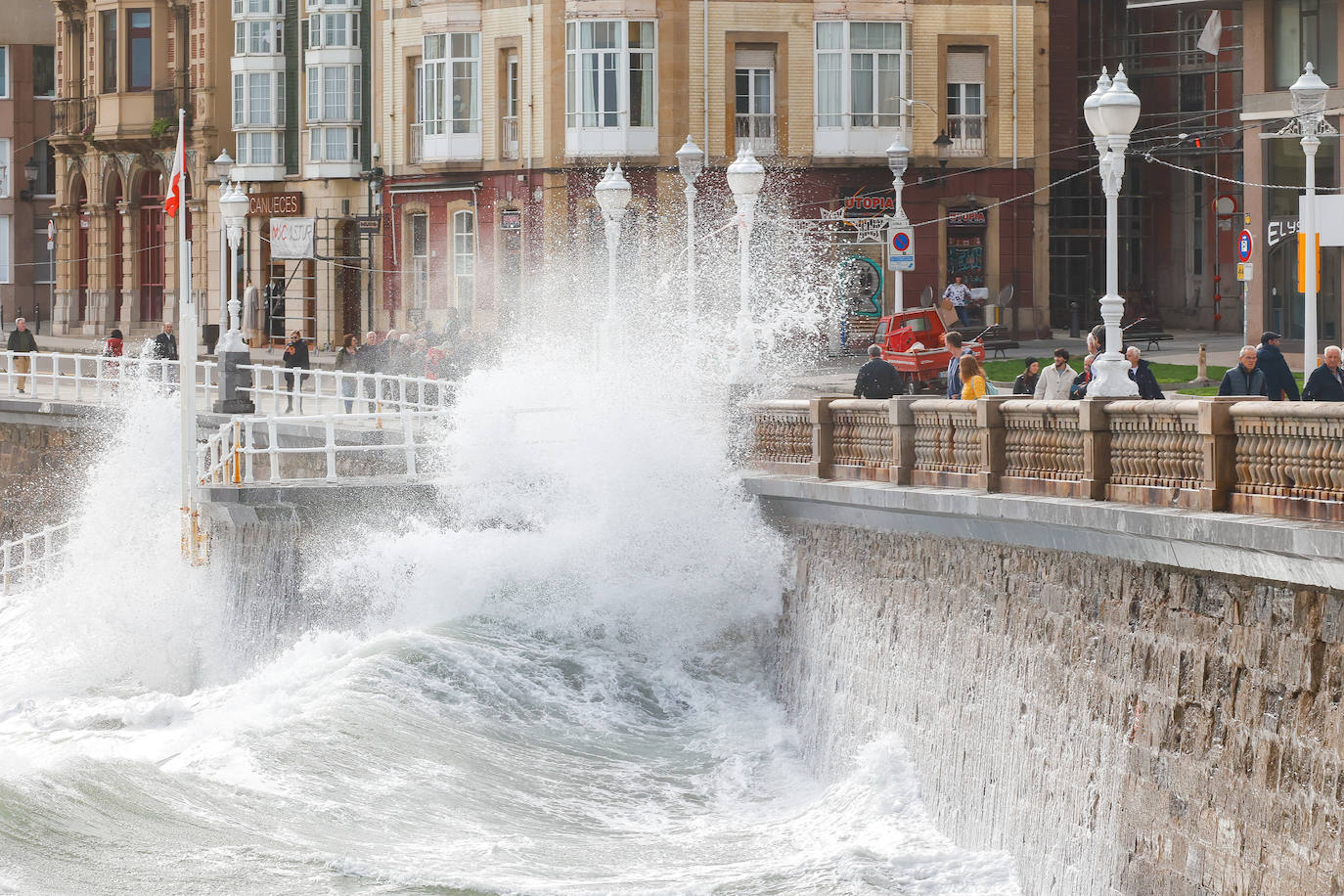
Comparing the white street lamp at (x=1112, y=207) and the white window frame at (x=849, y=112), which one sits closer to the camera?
the white street lamp at (x=1112, y=207)

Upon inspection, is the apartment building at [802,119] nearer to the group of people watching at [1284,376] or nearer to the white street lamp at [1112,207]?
the group of people watching at [1284,376]

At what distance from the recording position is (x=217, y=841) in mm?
16141

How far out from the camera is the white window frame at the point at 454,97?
47750 millimetres

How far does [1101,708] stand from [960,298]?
31.2 m

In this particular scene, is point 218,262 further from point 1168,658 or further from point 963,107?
point 1168,658

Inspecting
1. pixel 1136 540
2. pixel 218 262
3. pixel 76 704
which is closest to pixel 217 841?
pixel 1136 540

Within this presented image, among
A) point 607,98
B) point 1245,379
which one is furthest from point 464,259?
point 1245,379

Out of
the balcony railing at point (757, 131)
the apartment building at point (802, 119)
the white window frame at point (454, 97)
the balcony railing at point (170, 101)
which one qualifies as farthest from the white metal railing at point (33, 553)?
the balcony railing at point (170, 101)

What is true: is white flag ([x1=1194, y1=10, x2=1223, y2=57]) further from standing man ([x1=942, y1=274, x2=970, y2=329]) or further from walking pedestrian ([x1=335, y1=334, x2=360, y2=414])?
walking pedestrian ([x1=335, y1=334, x2=360, y2=414])

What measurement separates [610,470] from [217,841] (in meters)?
8.17

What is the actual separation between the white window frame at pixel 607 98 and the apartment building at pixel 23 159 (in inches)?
1071

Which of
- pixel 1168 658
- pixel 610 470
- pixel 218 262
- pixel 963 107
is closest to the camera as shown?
pixel 1168 658

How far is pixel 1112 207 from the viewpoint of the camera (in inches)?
666

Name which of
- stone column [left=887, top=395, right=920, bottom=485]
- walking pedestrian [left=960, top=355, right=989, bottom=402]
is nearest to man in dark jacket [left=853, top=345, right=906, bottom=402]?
walking pedestrian [left=960, top=355, right=989, bottom=402]
